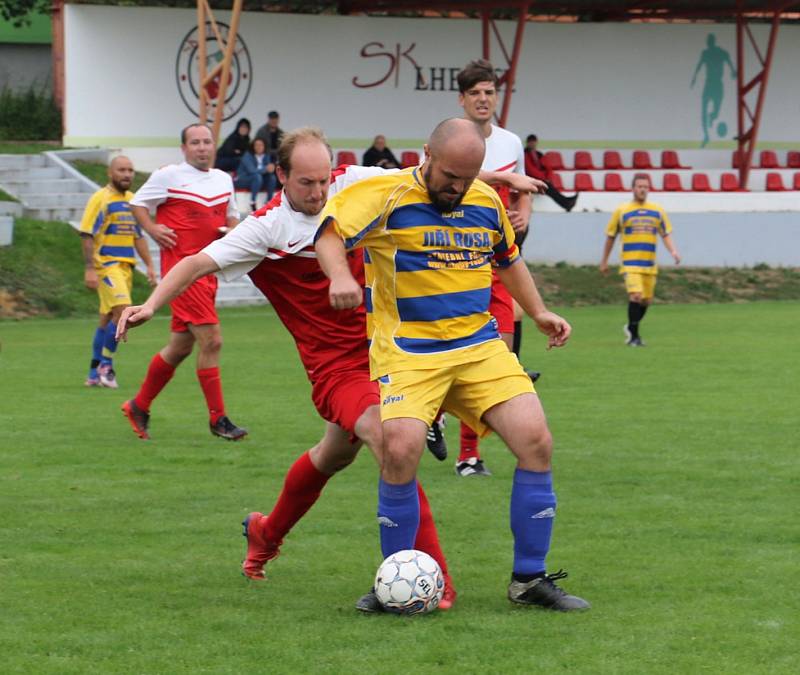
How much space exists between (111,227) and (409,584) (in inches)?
341

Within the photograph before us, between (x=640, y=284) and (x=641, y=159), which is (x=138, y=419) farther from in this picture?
(x=641, y=159)

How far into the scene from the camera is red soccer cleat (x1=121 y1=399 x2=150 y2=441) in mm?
9742

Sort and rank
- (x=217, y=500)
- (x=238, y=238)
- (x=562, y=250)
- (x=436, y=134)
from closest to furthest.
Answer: (x=436, y=134), (x=238, y=238), (x=217, y=500), (x=562, y=250)

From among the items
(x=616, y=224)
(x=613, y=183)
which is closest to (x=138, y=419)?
(x=616, y=224)

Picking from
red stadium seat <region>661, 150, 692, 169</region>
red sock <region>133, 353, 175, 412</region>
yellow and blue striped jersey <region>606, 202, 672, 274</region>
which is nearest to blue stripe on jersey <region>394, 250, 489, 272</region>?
red sock <region>133, 353, 175, 412</region>

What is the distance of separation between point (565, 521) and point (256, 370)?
25.7 feet

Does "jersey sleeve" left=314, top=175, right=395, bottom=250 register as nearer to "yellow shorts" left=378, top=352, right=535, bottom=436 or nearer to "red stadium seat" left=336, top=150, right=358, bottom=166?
"yellow shorts" left=378, top=352, right=535, bottom=436

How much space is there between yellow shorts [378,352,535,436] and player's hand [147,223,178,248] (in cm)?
480

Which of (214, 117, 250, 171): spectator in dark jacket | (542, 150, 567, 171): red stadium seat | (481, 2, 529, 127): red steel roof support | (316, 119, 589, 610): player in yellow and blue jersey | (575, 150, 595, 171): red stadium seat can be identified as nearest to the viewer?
(316, 119, 589, 610): player in yellow and blue jersey

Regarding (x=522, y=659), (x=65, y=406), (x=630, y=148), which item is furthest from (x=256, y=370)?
(x=630, y=148)

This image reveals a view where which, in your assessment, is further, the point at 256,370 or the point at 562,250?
the point at 562,250

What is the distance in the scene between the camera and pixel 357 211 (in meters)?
5.14

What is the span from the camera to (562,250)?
26297mm

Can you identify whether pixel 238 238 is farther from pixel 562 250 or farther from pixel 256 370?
pixel 562 250
